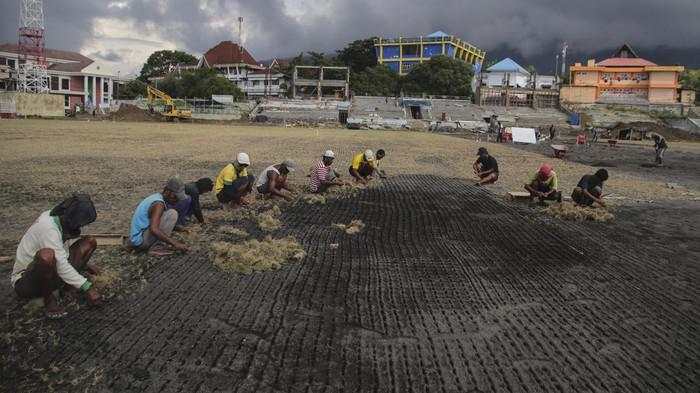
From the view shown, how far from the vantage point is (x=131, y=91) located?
216 ft

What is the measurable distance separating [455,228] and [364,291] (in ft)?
10.2

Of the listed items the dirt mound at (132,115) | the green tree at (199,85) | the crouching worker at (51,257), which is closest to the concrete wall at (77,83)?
the green tree at (199,85)

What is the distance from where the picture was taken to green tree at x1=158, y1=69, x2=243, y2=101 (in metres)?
58.7

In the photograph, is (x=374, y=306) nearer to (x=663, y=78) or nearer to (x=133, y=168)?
(x=133, y=168)

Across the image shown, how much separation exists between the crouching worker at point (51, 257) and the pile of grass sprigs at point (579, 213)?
698 centimetres

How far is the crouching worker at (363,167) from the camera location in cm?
1133

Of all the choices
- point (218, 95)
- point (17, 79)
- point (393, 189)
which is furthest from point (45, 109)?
point (393, 189)

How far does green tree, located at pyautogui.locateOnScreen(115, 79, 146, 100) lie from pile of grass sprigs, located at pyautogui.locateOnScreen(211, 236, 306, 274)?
214 ft

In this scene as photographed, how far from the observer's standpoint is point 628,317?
14.3ft

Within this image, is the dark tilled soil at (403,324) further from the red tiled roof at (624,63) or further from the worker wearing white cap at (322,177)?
the red tiled roof at (624,63)

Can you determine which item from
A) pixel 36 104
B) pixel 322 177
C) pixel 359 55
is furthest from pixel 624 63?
pixel 36 104

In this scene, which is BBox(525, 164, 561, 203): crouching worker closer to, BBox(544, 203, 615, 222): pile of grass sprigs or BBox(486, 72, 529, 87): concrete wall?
BBox(544, 203, 615, 222): pile of grass sprigs

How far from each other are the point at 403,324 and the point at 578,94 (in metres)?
56.5

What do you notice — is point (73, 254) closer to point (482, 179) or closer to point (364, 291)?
point (364, 291)
